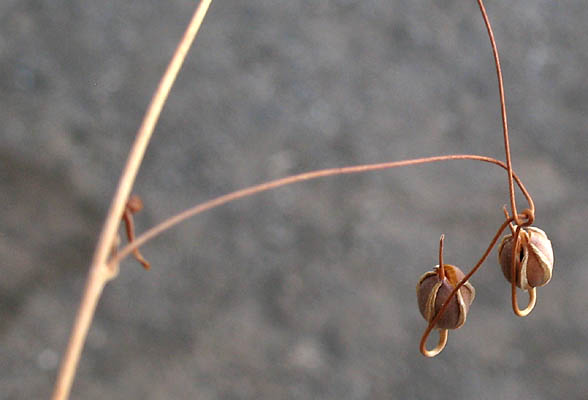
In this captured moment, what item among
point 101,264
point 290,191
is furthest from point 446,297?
point 290,191

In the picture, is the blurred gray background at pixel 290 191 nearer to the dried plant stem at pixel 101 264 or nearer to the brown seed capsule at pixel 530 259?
the brown seed capsule at pixel 530 259

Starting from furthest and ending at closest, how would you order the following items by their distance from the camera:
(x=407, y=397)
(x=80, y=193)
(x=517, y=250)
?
(x=80, y=193) → (x=407, y=397) → (x=517, y=250)

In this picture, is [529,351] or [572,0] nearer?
[529,351]

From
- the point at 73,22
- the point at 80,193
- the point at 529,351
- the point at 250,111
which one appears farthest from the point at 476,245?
the point at 73,22

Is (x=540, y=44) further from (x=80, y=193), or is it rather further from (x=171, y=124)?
(x=80, y=193)

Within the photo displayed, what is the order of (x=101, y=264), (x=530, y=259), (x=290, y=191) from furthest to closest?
(x=290, y=191) → (x=530, y=259) → (x=101, y=264)

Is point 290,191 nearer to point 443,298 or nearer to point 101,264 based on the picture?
→ point 443,298
